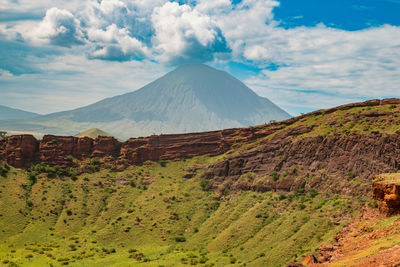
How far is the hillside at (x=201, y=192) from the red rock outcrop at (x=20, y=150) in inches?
11.9

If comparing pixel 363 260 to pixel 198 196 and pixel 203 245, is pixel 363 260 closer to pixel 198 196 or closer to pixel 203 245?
pixel 203 245

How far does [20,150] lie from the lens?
10762 cm

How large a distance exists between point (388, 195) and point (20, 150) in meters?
103

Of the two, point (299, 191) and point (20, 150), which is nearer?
point (299, 191)

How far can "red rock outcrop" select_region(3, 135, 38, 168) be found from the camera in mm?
106375

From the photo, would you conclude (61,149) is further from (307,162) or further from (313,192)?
(313,192)

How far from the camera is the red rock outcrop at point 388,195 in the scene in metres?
51.6

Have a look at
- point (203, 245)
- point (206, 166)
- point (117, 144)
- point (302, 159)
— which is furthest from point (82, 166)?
point (302, 159)

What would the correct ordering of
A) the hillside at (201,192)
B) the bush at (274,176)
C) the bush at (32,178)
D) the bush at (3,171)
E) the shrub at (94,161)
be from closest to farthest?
the hillside at (201,192) < the bush at (274,176) < the bush at (3,171) < the bush at (32,178) < the shrub at (94,161)

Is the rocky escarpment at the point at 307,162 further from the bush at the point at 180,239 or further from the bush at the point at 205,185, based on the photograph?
the bush at the point at 180,239

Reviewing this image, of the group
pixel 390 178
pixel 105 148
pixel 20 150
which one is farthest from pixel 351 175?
pixel 20 150

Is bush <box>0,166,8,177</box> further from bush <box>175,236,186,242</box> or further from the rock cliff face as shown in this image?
bush <box>175,236,186,242</box>

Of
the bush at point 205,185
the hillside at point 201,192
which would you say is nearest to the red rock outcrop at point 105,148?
the hillside at point 201,192

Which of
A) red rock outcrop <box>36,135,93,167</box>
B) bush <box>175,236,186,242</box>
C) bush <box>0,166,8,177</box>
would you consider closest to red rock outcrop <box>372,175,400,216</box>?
bush <box>175,236,186,242</box>
